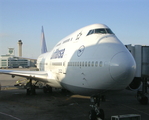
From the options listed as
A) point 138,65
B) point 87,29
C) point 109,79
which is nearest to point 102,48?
point 109,79

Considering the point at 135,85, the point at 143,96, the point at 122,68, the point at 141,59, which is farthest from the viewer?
the point at 143,96

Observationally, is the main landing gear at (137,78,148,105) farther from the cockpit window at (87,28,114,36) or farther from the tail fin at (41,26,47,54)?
the tail fin at (41,26,47,54)

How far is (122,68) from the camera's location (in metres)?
6.87

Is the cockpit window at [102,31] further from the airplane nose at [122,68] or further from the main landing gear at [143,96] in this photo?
the main landing gear at [143,96]

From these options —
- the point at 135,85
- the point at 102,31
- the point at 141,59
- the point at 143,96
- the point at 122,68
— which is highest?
the point at 102,31

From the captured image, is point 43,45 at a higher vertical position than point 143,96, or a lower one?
higher

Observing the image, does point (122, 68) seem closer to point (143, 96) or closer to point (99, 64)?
point (99, 64)

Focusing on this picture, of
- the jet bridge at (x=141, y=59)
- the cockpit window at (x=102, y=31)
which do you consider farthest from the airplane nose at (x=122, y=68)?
the jet bridge at (x=141, y=59)

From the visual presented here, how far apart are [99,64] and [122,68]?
111 centimetres

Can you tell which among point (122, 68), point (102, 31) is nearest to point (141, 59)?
point (102, 31)

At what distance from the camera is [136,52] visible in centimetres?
1275

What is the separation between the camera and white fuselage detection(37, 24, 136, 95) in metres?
7.07

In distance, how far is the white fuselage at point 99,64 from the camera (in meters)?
7.07

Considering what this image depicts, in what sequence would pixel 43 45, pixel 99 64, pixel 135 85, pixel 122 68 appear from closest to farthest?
pixel 122 68, pixel 99 64, pixel 135 85, pixel 43 45
